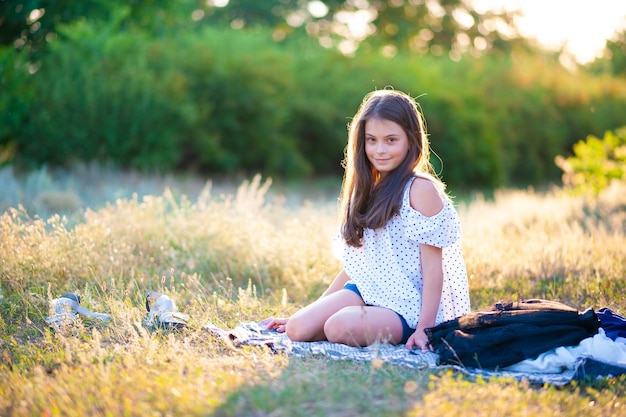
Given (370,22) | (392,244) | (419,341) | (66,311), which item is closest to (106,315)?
(66,311)

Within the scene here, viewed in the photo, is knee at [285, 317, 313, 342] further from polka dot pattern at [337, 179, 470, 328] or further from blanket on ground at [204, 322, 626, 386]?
polka dot pattern at [337, 179, 470, 328]

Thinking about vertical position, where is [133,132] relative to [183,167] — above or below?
above

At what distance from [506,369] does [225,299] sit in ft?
6.50

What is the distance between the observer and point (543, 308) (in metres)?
3.51

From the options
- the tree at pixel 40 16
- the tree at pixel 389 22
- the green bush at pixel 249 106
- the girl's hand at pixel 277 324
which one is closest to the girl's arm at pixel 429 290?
the girl's hand at pixel 277 324

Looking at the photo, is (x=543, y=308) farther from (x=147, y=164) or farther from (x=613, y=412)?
(x=147, y=164)

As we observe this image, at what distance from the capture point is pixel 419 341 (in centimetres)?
353

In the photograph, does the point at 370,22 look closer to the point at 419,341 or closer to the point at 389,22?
the point at 389,22

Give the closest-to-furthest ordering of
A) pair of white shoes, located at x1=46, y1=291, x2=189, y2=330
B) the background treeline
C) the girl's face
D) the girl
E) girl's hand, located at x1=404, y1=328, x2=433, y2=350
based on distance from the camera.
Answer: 1. girl's hand, located at x1=404, y1=328, x2=433, y2=350
2. the girl
3. the girl's face
4. pair of white shoes, located at x1=46, y1=291, x2=189, y2=330
5. the background treeline

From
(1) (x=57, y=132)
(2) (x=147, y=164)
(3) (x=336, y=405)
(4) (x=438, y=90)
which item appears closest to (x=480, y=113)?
(4) (x=438, y=90)

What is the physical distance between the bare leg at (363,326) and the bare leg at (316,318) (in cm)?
7

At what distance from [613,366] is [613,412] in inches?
16.3

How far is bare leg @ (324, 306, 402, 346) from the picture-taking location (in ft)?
12.0

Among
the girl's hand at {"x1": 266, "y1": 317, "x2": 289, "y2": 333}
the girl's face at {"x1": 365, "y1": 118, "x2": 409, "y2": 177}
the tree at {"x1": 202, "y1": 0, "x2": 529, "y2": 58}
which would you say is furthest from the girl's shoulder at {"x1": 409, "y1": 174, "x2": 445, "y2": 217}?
the tree at {"x1": 202, "y1": 0, "x2": 529, "y2": 58}
